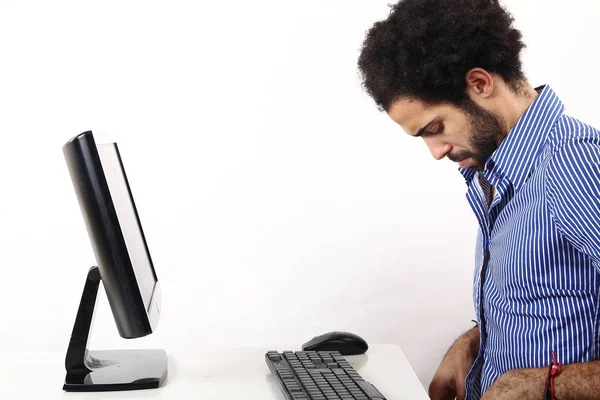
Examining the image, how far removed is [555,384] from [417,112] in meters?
0.54

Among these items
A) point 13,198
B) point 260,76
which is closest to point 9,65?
point 13,198

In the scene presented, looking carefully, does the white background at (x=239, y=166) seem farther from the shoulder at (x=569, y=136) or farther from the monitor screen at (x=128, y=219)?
the shoulder at (x=569, y=136)

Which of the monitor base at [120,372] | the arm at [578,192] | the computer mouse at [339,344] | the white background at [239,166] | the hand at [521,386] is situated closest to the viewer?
the arm at [578,192]

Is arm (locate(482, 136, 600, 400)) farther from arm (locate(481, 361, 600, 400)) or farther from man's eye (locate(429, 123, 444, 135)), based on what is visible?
man's eye (locate(429, 123, 444, 135))

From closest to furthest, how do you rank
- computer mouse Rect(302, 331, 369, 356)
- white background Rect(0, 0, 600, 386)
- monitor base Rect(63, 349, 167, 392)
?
monitor base Rect(63, 349, 167, 392)
computer mouse Rect(302, 331, 369, 356)
white background Rect(0, 0, 600, 386)

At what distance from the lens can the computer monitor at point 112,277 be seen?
1.13 meters

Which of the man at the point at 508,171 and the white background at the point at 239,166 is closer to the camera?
the man at the point at 508,171

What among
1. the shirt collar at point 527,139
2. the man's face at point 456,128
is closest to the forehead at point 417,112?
the man's face at point 456,128

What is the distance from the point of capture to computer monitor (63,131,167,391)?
44.5 inches

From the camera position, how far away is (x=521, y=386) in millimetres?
1202

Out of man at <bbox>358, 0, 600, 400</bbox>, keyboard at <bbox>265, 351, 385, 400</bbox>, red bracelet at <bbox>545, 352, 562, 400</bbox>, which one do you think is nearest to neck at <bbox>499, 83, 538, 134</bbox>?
man at <bbox>358, 0, 600, 400</bbox>

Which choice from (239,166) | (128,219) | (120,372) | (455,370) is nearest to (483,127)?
(455,370)

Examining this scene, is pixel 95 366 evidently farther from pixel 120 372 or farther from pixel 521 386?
pixel 521 386

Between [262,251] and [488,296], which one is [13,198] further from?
[488,296]
